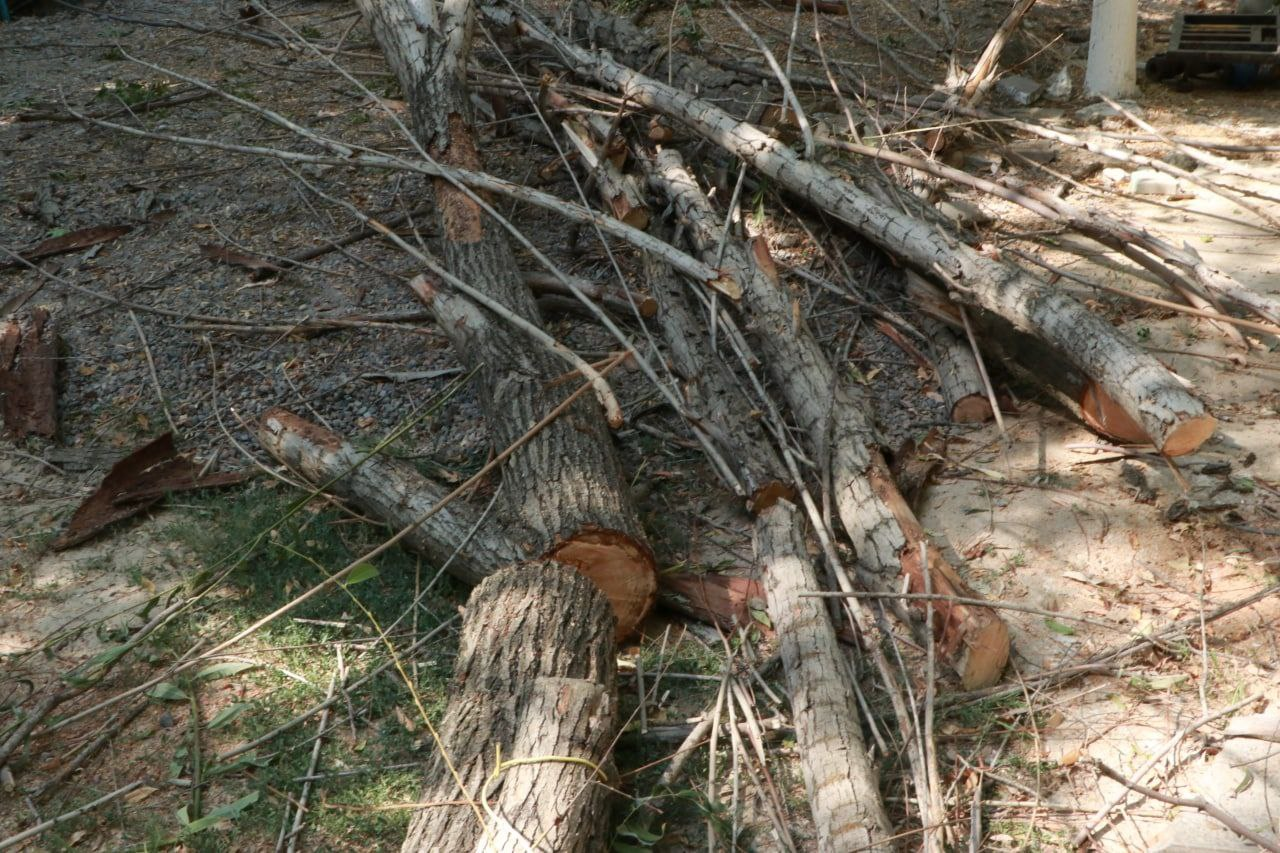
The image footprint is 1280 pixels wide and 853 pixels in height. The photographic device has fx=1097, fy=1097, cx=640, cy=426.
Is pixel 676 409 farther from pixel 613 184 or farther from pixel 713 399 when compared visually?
pixel 613 184

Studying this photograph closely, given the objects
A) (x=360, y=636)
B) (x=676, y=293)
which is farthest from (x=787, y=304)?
(x=360, y=636)

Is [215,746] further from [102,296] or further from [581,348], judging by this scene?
[102,296]

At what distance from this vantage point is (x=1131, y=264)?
208 inches

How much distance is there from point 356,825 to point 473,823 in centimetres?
53

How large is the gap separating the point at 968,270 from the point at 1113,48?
3422 mm

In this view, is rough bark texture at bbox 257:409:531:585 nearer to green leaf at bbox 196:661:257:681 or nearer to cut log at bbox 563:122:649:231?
green leaf at bbox 196:661:257:681

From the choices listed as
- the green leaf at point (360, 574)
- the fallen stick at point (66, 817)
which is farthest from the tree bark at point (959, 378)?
the fallen stick at point (66, 817)

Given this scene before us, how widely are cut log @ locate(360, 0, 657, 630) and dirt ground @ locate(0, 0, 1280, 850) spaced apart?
335mm

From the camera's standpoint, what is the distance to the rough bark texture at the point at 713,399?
4047mm

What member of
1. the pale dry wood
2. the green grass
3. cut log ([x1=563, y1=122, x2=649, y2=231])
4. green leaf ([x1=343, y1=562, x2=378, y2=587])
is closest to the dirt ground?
the green grass

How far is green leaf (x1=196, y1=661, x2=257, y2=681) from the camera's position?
365 cm

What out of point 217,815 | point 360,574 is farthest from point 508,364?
point 217,815

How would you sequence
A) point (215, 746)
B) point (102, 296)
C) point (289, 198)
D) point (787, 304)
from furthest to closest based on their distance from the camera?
point (289, 198) < point (102, 296) < point (787, 304) < point (215, 746)

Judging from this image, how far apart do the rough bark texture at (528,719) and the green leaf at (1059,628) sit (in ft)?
4.76
